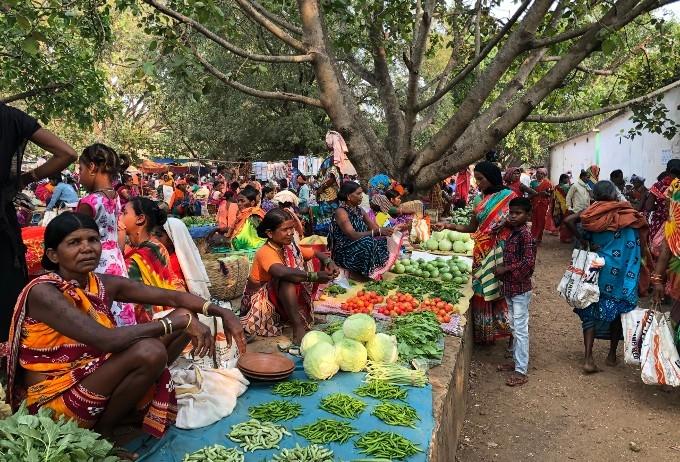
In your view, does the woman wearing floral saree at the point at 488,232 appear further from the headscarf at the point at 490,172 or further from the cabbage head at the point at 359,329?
the cabbage head at the point at 359,329

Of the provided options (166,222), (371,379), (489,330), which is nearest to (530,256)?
(489,330)

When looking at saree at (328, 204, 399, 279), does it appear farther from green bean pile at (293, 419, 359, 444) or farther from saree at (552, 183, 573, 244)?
saree at (552, 183, 573, 244)

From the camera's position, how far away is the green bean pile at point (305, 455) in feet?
8.36

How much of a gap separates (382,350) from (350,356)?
1.01 ft

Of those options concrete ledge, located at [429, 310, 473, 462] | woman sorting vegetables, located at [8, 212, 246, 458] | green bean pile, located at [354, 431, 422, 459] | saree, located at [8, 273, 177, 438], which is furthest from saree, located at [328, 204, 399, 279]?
saree, located at [8, 273, 177, 438]

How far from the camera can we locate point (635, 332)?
4945 millimetres

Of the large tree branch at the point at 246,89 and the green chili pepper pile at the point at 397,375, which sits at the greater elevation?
the large tree branch at the point at 246,89

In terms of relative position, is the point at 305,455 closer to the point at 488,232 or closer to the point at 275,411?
the point at 275,411

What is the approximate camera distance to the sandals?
5348mm

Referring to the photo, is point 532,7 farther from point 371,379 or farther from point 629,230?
point 371,379

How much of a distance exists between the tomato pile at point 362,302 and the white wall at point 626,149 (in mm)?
9345

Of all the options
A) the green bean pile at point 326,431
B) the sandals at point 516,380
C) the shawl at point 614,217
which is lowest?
the sandals at point 516,380

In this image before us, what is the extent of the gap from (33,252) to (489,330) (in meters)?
4.89

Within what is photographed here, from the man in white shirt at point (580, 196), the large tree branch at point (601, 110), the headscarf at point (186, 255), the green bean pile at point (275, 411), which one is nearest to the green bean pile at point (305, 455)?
the green bean pile at point (275, 411)
